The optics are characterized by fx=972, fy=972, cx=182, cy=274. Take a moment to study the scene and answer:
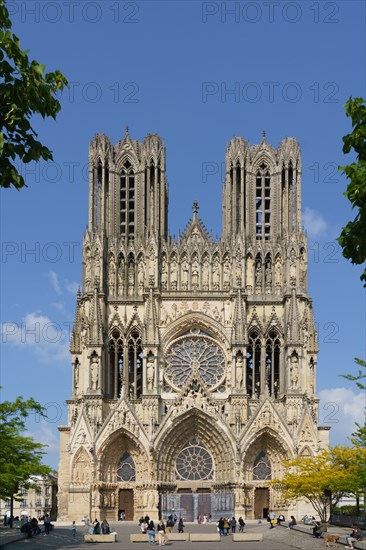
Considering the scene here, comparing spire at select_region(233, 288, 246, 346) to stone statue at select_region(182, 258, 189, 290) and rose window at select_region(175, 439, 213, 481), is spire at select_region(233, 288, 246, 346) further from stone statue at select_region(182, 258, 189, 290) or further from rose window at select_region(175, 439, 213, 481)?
rose window at select_region(175, 439, 213, 481)

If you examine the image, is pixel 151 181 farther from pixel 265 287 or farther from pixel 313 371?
pixel 313 371

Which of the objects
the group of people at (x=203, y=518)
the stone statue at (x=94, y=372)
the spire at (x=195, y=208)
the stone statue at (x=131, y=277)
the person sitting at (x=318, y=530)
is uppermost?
the spire at (x=195, y=208)

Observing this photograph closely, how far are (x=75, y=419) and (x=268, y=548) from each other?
28.0m

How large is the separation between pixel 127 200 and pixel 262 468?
820 inches

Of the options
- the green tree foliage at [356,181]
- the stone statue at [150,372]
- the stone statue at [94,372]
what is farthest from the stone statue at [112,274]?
the green tree foliage at [356,181]

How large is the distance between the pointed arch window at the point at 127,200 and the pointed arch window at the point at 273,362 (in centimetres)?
1226

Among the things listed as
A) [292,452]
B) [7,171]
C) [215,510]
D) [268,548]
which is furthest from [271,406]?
[7,171]

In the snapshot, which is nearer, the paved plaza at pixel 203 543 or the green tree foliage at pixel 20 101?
the green tree foliage at pixel 20 101

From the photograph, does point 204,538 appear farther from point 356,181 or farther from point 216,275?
point 356,181

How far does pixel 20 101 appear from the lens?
49.9 feet

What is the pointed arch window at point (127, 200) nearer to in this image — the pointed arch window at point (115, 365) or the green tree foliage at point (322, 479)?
the pointed arch window at point (115, 365)

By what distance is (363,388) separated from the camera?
1330 inches

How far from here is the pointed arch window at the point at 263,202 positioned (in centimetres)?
6850

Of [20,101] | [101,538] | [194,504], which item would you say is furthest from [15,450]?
[20,101]
